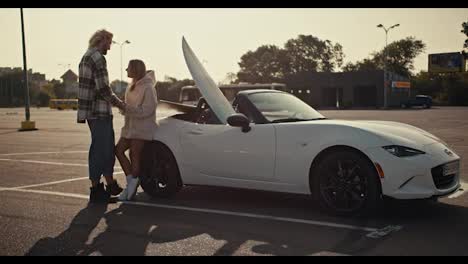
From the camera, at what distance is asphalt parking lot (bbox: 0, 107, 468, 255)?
4293 millimetres

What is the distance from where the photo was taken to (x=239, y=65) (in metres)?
122

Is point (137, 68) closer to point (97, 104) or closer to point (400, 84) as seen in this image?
point (97, 104)

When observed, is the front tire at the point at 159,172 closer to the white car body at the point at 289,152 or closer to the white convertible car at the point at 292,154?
the white convertible car at the point at 292,154

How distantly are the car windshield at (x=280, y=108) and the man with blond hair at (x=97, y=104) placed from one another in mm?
1701

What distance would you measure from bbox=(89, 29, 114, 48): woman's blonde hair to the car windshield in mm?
1942

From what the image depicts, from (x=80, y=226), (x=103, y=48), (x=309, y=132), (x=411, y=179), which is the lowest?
(x=80, y=226)

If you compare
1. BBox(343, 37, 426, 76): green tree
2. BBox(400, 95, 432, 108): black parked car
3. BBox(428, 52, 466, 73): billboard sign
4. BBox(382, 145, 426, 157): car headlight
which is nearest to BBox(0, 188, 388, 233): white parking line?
BBox(382, 145, 426, 157): car headlight

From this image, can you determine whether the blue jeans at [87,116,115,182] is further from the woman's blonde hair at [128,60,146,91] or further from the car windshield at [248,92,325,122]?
the car windshield at [248,92,325,122]

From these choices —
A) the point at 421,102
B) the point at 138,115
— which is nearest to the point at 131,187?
the point at 138,115

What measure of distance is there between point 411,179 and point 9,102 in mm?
115246

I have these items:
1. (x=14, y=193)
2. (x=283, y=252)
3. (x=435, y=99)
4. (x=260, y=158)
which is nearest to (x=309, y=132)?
(x=260, y=158)

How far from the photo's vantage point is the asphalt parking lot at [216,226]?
429 cm

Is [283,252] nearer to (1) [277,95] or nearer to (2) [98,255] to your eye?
(2) [98,255]

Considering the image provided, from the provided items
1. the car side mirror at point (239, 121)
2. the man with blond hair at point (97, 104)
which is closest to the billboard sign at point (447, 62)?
the car side mirror at point (239, 121)
